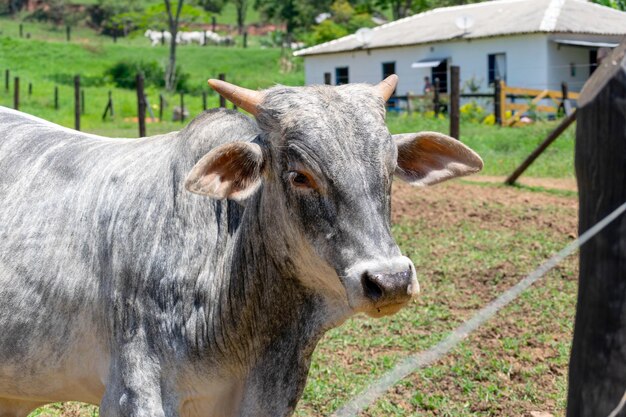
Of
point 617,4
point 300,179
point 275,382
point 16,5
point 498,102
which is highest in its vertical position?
point 16,5

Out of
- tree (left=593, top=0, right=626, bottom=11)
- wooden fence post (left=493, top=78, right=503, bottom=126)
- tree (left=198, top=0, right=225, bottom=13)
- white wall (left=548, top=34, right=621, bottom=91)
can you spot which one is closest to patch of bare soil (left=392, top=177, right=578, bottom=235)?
wooden fence post (left=493, top=78, right=503, bottom=126)

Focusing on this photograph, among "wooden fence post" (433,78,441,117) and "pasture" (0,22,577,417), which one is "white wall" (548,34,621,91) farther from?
"pasture" (0,22,577,417)

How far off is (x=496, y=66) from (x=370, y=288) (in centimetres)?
2854

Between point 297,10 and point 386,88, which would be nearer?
point 386,88

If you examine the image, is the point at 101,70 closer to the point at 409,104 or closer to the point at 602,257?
the point at 409,104

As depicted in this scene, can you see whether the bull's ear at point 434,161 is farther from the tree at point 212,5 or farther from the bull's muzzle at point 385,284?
the tree at point 212,5

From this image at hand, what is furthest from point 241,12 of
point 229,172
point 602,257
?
point 602,257

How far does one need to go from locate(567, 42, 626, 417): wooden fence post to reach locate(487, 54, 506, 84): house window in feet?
92.3

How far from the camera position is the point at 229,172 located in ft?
10.5

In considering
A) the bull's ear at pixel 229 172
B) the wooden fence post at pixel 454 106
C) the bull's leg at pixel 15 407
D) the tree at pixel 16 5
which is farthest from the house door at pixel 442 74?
the tree at pixel 16 5

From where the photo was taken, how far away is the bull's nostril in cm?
280

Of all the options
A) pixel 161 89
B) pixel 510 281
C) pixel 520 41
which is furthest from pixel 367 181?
pixel 161 89

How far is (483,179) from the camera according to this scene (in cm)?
1343

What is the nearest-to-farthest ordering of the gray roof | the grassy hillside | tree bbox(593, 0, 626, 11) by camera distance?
the grassy hillside < the gray roof < tree bbox(593, 0, 626, 11)
